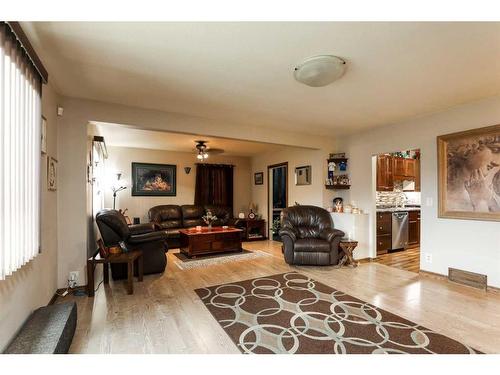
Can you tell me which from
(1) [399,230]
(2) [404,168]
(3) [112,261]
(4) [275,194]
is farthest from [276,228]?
(3) [112,261]

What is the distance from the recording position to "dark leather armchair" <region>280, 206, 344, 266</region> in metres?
4.02

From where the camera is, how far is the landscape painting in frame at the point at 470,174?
3061 mm

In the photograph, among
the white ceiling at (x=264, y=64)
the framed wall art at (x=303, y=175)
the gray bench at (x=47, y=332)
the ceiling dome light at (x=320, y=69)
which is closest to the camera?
the gray bench at (x=47, y=332)

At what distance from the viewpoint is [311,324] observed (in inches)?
88.1

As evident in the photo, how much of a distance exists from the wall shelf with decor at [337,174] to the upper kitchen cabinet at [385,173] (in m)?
0.83

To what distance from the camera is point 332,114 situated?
3.74 m

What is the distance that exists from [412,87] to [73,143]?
4079mm

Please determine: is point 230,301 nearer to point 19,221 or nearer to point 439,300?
point 19,221

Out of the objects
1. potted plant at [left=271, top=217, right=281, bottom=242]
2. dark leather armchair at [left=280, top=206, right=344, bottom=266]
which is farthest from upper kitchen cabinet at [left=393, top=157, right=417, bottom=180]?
potted plant at [left=271, top=217, right=281, bottom=242]

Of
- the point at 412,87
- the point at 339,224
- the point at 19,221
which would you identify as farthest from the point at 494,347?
the point at 19,221

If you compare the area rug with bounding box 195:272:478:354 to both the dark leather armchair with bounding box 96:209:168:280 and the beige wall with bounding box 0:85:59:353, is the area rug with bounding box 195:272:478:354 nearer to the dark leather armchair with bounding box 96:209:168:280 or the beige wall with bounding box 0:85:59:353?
the dark leather armchair with bounding box 96:209:168:280

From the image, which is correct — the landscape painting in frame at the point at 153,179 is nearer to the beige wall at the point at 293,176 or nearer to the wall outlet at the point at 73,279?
the beige wall at the point at 293,176

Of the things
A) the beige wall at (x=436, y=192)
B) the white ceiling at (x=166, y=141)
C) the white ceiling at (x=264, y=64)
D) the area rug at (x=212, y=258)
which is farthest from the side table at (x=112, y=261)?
the beige wall at (x=436, y=192)

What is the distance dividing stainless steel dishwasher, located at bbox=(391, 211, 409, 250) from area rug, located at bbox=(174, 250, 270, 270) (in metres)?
A: 2.74
